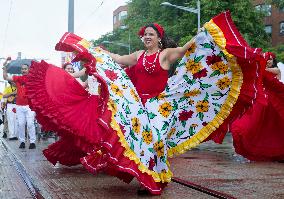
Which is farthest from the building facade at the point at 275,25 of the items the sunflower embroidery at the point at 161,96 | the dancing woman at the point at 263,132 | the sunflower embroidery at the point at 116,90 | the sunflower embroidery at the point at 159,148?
the sunflower embroidery at the point at 116,90

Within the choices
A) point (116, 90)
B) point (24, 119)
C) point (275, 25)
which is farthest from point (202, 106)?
point (275, 25)

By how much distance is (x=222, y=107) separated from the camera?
560 cm

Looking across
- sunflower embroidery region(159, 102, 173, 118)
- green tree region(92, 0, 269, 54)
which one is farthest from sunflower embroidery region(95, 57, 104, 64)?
green tree region(92, 0, 269, 54)

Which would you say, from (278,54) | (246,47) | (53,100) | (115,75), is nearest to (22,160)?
(53,100)

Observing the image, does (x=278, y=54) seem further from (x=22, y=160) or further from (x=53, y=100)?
(x=53, y=100)

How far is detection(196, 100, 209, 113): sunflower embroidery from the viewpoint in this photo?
5.68 meters

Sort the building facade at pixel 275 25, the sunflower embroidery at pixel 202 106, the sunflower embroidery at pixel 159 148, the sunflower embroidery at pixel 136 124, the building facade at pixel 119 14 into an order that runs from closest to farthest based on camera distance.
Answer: the sunflower embroidery at pixel 136 124
the sunflower embroidery at pixel 159 148
the sunflower embroidery at pixel 202 106
the building facade at pixel 275 25
the building facade at pixel 119 14

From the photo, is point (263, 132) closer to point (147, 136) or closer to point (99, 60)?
point (147, 136)

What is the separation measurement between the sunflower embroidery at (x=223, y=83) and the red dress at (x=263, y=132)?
2436 millimetres

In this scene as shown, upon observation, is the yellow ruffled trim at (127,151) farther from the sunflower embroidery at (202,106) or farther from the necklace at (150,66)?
the sunflower embroidery at (202,106)

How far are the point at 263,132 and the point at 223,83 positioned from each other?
→ 9.08ft

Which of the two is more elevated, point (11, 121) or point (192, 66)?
point (192, 66)

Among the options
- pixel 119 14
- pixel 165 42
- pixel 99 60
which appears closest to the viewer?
pixel 99 60

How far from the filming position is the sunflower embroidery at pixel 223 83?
555 centimetres
